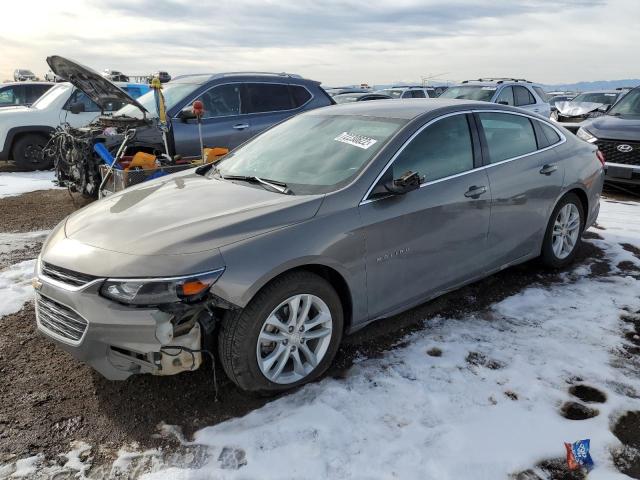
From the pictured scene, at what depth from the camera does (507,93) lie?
12164 mm

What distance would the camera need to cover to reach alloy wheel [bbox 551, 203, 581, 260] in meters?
4.77

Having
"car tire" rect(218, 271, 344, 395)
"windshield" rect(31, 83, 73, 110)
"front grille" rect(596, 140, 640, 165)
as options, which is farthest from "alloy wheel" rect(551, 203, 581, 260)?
"windshield" rect(31, 83, 73, 110)

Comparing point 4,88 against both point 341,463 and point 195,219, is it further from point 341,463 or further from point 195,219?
point 341,463

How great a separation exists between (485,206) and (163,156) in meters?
4.37

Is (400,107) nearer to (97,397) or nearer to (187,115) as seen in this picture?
(97,397)

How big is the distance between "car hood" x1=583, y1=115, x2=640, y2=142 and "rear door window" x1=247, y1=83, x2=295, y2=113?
16.1 feet

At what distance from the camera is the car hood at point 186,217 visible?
2777mm

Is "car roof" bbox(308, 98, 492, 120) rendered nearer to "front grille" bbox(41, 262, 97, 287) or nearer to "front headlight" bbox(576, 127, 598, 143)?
"front grille" bbox(41, 262, 97, 287)

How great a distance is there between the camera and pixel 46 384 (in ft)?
10.4

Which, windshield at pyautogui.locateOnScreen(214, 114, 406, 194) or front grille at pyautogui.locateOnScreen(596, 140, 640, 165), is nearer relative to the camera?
windshield at pyautogui.locateOnScreen(214, 114, 406, 194)

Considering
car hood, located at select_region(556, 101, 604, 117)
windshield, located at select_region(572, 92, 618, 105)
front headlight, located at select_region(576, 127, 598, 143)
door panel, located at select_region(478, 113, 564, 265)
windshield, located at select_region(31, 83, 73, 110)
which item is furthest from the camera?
windshield, located at select_region(572, 92, 618, 105)

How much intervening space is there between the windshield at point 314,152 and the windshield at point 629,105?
697 cm

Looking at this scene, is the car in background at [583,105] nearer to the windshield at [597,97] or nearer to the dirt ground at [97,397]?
the windshield at [597,97]

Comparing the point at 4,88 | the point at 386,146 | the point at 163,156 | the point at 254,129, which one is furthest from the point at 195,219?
the point at 4,88
